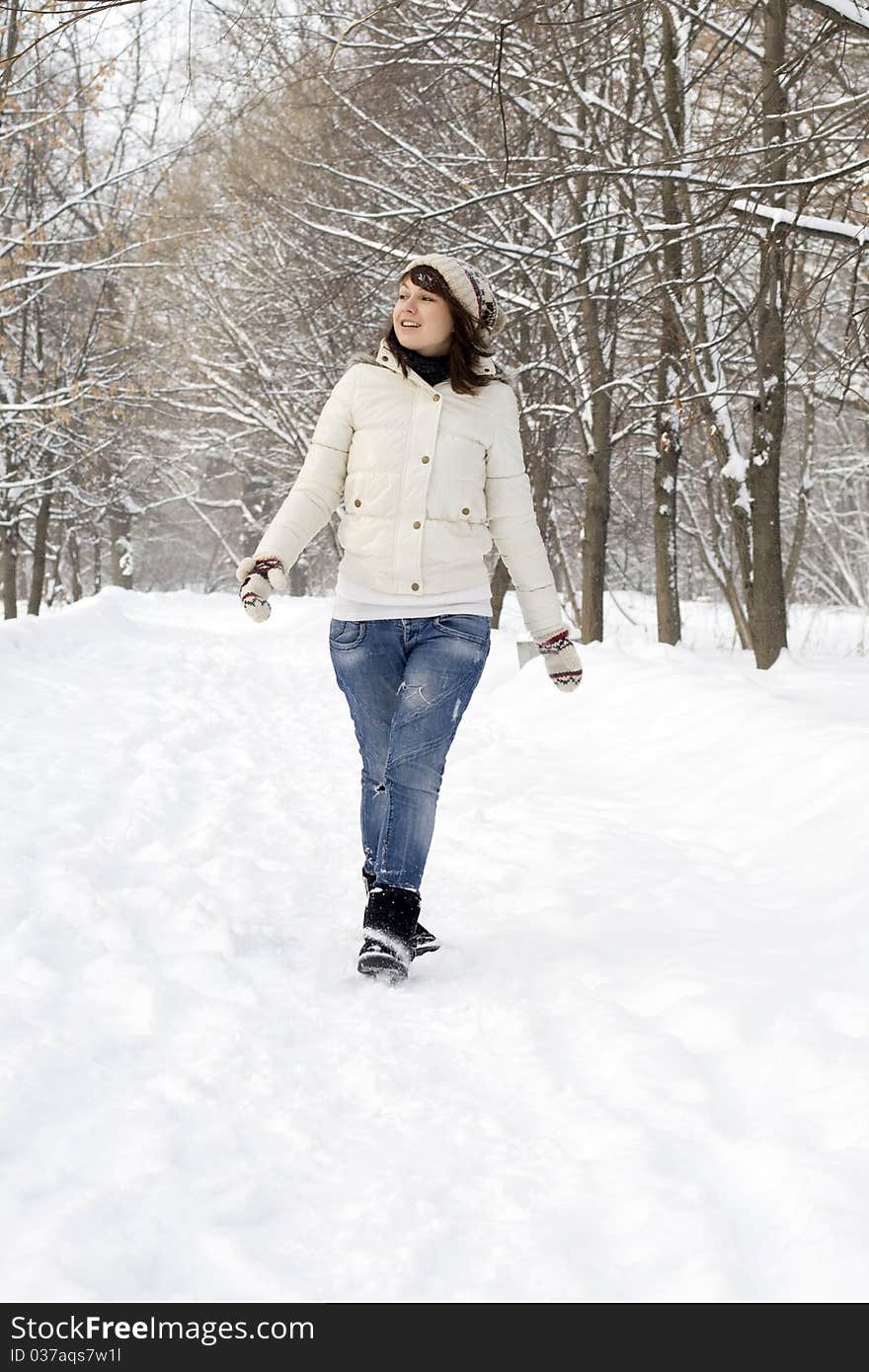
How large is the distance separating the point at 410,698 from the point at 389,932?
2.21 ft

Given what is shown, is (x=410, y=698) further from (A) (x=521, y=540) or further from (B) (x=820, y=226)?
(B) (x=820, y=226)

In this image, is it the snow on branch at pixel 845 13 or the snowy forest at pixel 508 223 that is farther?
the snowy forest at pixel 508 223

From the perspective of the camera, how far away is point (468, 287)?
10.4ft

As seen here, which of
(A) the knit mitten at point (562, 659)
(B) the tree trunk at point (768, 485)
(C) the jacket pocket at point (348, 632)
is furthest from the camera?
(B) the tree trunk at point (768, 485)

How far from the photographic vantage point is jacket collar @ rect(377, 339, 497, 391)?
3.15 metres

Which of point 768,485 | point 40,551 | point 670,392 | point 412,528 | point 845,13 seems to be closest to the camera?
point 412,528

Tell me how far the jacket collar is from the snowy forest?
3.36 ft

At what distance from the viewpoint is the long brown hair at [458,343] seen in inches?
124

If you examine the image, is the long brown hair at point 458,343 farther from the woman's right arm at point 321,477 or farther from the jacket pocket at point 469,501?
the jacket pocket at point 469,501

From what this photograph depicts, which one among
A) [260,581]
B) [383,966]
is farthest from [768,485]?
[383,966]

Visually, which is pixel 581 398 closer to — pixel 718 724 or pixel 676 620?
pixel 676 620

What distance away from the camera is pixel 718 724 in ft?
19.0

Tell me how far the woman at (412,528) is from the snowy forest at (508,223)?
1.06m

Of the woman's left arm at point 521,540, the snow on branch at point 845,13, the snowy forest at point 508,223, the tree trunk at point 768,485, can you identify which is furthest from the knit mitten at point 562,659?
the tree trunk at point 768,485
